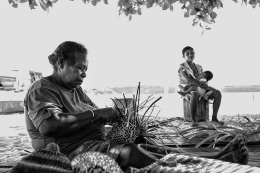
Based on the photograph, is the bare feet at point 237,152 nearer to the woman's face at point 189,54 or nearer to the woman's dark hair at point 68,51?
the woman's dark hair at point 68,51

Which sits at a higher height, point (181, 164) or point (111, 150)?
point (181, 164)

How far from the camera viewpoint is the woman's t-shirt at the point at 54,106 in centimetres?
176

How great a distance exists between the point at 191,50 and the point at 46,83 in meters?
5.30

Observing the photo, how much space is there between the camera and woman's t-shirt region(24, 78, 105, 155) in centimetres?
176

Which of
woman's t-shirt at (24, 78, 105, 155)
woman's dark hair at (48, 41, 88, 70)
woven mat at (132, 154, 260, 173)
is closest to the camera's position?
woven mat at (132, 154, 260, 173)

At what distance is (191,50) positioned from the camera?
22.4ft

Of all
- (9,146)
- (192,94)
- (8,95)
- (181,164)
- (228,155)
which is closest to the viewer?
(181,164)

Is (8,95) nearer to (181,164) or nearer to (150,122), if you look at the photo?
(150,122)

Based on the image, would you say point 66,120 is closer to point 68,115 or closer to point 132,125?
point 68,115

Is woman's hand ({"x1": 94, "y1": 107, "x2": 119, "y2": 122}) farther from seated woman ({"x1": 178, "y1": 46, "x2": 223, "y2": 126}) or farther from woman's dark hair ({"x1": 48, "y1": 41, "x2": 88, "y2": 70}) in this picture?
seated woman ({"x1": 178, "y1": 46, "x2": 223, "y2": 126})

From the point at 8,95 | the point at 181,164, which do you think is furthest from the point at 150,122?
the point at 8,95

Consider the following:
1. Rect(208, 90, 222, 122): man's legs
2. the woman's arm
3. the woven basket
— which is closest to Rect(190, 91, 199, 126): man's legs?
Rect(208, 90, 222, 122): man's legs

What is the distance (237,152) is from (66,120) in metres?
1.01

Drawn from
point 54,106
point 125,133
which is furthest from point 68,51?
point 125,133
